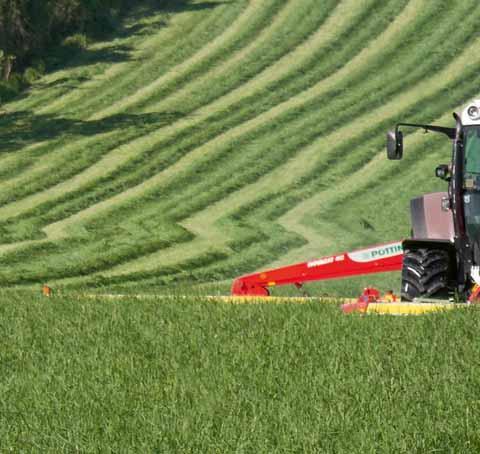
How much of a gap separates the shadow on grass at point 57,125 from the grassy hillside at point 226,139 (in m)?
0.06

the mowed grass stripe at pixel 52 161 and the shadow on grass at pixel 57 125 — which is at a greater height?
the shadow on grass at pixel 57 125

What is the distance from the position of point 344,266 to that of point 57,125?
1723cm

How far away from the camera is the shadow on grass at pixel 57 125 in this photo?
94.6 ft

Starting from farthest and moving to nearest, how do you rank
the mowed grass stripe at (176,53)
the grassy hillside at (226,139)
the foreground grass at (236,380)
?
the mowed grass stripe at (176,53) < the grassy hillside at (226,139) < the foreground grass at (236,380)

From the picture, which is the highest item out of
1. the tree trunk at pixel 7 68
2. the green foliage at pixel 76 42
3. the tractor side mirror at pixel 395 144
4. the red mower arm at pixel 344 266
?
the green foliage at pixel 76 42

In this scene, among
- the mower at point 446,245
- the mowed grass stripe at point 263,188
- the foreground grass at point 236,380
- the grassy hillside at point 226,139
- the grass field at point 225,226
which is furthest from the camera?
the mowed grass stripe at point 263,188

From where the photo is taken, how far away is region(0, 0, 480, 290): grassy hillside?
20.9m

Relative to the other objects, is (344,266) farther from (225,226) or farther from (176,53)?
(176,53)

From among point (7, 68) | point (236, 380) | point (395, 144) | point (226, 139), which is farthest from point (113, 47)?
point (236, 380)

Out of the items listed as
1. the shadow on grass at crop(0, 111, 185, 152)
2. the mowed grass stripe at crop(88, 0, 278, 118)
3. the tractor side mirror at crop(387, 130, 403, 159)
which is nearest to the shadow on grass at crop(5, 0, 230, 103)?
the mowed grass stripe at crop(88, 0, 278, 118)

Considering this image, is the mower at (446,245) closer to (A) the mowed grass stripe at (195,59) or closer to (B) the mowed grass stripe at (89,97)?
(B) the mowed grass stripe at (89,97)

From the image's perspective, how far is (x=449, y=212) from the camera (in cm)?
1321

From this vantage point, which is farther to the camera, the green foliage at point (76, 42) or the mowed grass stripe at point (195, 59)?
the green foliage at point (76, 42)

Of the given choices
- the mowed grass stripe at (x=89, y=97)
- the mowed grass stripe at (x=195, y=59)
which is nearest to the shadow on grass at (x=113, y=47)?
the mowed grass stripe at (x=89, y=97)
